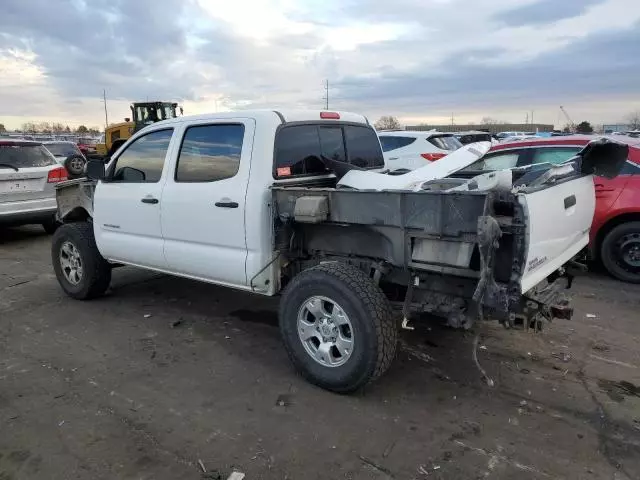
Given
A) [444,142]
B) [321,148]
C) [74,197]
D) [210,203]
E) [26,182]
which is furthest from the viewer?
[444,142]

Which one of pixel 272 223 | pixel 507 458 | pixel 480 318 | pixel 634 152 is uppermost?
pixel 634 152

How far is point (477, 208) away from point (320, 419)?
167 cm

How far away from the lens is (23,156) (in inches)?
363

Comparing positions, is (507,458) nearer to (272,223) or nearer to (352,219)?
(352,219)

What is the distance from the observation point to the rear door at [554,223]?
10.1 feet

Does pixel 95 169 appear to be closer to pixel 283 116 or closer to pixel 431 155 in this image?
pixel 283 116

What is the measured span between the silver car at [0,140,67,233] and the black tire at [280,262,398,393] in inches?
278

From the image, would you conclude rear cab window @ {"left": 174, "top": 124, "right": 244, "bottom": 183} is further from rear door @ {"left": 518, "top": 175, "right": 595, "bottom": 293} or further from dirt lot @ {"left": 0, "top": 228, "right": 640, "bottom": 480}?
rear door @ {"left": 518, "top": 175, "right": 595, "bottom": 293}

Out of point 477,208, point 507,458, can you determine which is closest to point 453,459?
point 507,458

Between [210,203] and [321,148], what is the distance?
1.08 meters

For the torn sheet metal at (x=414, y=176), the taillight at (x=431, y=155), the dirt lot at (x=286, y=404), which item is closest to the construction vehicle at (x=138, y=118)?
the taillight at (x=431, y=155)

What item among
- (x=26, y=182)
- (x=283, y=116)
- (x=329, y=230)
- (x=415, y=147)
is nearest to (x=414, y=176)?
(x=329, y=230)

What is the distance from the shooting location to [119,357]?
4414 millimetres

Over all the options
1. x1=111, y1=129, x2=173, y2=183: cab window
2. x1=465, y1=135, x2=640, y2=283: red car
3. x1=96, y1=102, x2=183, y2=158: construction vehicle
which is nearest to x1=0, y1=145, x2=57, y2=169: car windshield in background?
x1=111, y1=129, x2=173, y2=183: cab window
